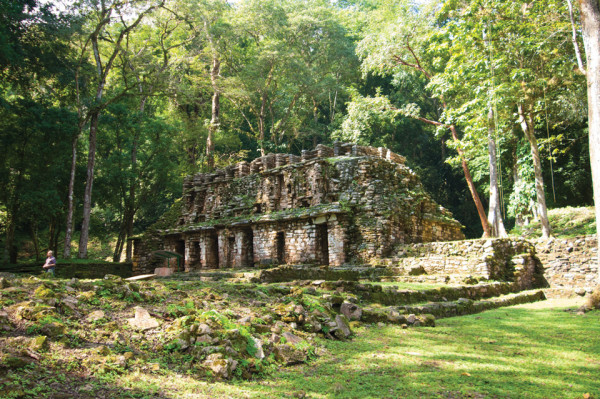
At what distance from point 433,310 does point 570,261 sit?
8.99m

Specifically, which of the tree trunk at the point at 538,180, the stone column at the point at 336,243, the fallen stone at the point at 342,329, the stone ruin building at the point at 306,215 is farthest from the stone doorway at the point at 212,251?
the fallen stone at the point at 342,329

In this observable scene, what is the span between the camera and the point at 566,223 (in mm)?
21016

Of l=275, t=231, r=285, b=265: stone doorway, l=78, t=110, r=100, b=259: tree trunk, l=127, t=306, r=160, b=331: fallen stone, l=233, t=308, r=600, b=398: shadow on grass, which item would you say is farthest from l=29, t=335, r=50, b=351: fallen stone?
l=78, t=110, r=100, b=259: tree trunk

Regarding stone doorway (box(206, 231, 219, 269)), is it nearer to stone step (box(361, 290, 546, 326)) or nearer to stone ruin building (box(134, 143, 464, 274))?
stone ruin building (box(134, 143, 464, 274))

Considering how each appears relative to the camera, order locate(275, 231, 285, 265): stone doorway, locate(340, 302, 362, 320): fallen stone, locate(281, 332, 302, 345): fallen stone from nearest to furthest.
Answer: locate(281, 332, 302, 345): fallen stone
locate(340, 302, 362, 320): fallen stone
locate(275, 231, 285, 265): stone doorway

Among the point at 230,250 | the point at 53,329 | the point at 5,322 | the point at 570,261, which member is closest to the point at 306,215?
the point at 230,250

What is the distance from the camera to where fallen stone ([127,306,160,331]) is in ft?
15.8

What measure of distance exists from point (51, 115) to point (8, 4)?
462cm

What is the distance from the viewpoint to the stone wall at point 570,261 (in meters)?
13.9

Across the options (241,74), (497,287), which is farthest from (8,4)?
(497,287)

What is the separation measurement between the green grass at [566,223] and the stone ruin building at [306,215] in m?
3.52

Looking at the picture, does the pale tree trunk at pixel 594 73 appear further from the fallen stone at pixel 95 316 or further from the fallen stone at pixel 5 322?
the fallen stone at pixel 5 322

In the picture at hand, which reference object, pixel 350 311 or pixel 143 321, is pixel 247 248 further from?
pixel 143 321

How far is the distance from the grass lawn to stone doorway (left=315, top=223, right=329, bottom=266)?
Result: 11.4 m
